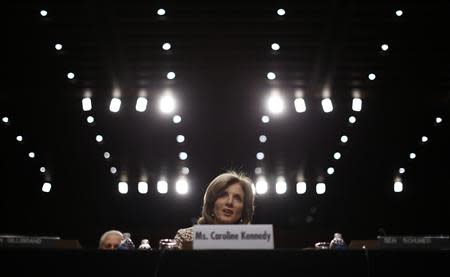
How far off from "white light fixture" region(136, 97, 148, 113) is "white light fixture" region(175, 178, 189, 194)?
202cm

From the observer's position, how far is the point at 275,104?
861 centimetres

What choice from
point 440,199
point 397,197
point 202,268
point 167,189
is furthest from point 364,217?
point 202,268

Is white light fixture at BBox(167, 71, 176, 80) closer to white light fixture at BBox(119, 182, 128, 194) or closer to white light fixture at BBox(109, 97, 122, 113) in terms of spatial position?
white light fixture at BBox(109, 97, 122, 113)

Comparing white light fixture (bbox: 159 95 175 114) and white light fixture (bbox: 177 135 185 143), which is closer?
white light fixture (bbox: 159 95 175 114)

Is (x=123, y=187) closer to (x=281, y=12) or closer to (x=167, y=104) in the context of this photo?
(x=167, y=104)

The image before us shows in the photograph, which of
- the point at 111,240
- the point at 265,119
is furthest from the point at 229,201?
the point at 265,119

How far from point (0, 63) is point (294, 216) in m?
5.85

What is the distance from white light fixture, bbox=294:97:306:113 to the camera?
861 centimetres

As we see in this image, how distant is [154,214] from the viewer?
10969 millimetres

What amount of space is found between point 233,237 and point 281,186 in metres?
8.27

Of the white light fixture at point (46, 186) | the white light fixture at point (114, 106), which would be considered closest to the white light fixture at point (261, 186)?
the white light fixture at point (114, 106)

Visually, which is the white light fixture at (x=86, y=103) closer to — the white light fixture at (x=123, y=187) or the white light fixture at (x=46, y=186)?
the white light fixture at (x=123, y=187)

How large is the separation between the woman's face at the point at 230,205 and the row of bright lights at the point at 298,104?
221 inches

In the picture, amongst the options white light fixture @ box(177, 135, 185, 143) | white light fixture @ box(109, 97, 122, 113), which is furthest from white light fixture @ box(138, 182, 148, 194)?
white light fixture @ box(109, 97, 122, 113)
